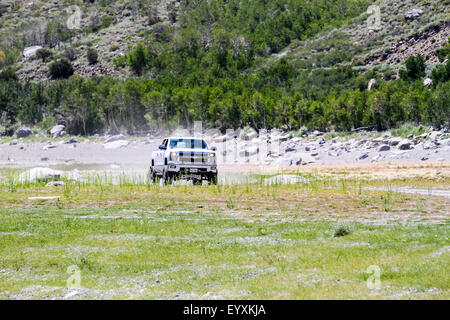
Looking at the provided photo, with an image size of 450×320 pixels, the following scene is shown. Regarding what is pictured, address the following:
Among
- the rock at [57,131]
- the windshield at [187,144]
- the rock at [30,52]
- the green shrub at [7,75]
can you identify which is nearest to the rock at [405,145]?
the windshield at [187,144]

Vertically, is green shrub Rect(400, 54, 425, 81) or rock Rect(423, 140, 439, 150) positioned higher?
green shrub Rect(400, 54, 425, 81)

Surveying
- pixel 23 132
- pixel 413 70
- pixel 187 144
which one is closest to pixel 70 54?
pixel 23 132

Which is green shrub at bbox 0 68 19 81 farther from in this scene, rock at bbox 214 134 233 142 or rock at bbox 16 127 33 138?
rock at bbox 214 134 233 142

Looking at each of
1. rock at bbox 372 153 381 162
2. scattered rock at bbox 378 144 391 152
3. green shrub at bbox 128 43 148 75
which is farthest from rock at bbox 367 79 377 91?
green shrub at bbox 128 43 148 75

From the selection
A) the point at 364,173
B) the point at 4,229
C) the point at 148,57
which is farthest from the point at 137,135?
the point at 4,229

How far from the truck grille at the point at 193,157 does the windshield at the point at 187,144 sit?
1.00 meters

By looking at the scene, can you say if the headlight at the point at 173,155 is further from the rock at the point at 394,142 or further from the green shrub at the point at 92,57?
the green shrub at the point at 92,57

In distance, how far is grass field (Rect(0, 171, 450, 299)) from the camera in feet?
27.9

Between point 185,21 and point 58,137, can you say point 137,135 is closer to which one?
point 58,137

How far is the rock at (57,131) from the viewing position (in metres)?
111

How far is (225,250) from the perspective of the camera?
451 inches

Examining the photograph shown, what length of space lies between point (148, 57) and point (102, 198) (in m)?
137

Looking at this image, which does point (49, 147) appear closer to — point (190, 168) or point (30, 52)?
point (190, 168)

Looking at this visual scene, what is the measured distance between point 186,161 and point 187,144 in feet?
5.24
